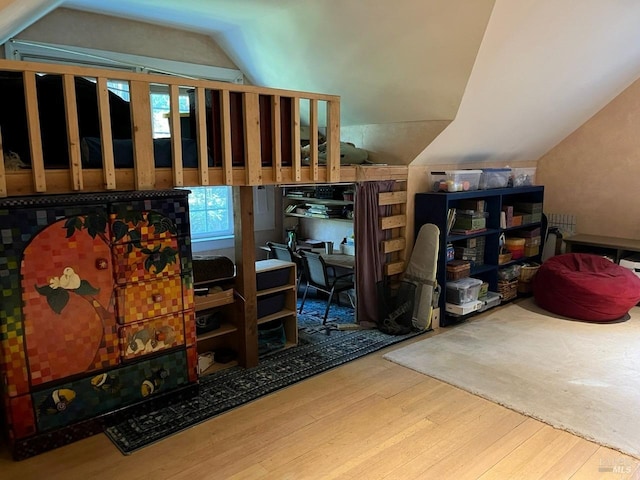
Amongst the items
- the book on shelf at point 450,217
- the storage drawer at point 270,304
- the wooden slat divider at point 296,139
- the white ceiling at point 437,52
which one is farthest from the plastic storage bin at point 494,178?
the storage drawer at point 270,304

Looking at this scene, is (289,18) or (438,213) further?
(438,213)

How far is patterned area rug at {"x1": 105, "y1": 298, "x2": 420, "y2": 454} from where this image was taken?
2.91 m

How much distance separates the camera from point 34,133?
2.54m

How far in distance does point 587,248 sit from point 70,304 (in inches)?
216

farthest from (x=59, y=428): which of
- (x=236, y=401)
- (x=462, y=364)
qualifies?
(x=462, y=364)

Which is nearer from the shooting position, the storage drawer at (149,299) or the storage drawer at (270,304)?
the storage drawer at (149,299)

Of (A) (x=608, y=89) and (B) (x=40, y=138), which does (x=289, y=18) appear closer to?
(B) (x=40, y=138)

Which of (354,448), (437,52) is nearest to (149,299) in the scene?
(354,448)

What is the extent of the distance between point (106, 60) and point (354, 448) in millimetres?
3834

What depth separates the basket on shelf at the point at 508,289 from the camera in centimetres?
525

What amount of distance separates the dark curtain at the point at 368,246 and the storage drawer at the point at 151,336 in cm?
184

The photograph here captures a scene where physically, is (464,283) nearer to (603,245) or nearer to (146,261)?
(603,245)

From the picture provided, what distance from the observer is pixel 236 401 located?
10.6 feet

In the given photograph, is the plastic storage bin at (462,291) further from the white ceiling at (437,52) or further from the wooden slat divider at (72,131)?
the wooden slat divider at (72,131)
